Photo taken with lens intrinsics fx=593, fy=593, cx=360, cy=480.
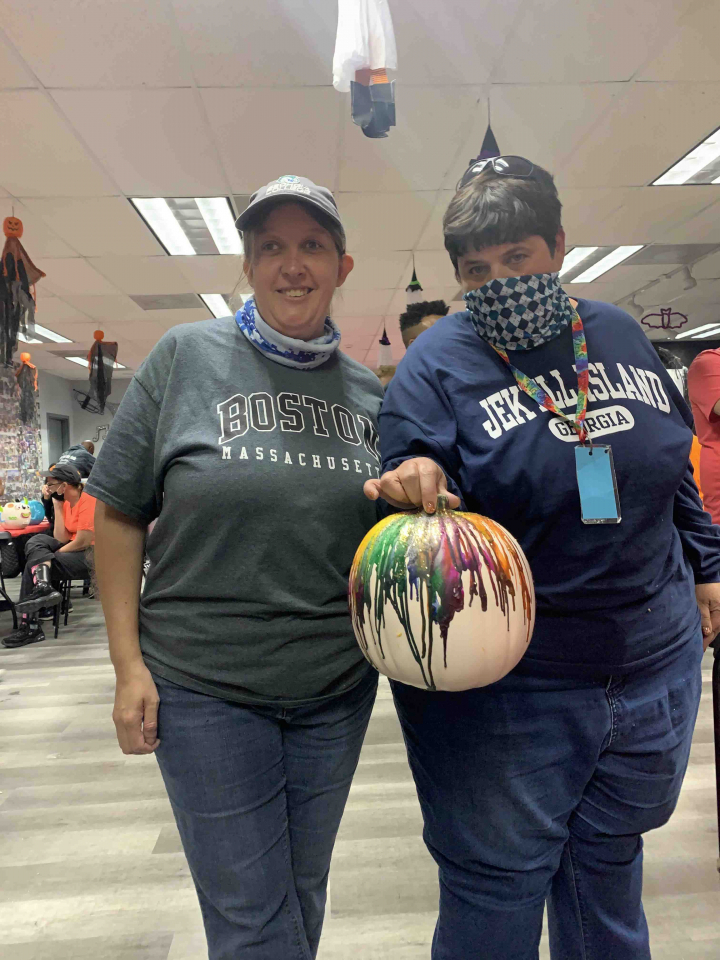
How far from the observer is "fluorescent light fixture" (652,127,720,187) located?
11.5 feet

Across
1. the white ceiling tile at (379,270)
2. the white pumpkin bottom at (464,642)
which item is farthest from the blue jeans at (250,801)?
the white ceiling tile at (379,270)

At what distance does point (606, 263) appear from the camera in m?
5.70

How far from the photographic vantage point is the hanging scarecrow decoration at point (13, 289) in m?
3.51

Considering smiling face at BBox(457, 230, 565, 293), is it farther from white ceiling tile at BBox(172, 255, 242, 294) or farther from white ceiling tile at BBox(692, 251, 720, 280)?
white ceiling tile at BBox(692, 251, 720, 280)

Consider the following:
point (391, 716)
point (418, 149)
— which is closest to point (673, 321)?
point (418, 149)

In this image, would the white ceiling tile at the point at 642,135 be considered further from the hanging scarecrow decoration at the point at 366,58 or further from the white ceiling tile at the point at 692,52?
the hanging scarecrow decoration at the point at 366,58

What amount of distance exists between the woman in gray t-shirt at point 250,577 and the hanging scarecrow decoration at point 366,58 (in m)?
1.13

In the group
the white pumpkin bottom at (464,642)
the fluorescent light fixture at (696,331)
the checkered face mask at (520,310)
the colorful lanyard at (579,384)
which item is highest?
the fluorescent light fixture at (696,331)

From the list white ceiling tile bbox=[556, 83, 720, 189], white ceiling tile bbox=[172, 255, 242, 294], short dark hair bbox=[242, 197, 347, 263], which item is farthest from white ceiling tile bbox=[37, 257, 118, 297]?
short dark hair bbox=[242, 197, 347, 263]

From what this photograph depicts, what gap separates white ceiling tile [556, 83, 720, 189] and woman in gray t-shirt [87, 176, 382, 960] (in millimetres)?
2994

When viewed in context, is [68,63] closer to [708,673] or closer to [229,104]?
[229,104]

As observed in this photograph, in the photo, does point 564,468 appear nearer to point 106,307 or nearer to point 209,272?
point 209,272

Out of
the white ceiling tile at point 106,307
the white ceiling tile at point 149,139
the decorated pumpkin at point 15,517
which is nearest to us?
the white ceiling tile at point 149,139

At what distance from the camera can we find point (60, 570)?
4.23m
